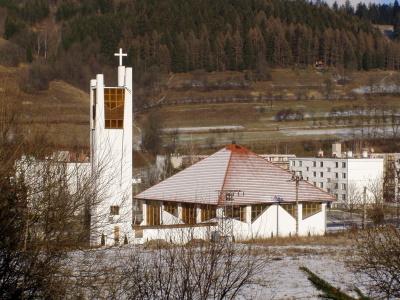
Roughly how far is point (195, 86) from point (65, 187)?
119 metres

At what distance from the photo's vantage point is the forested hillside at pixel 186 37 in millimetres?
143375

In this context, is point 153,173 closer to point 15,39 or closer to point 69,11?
point 15,39

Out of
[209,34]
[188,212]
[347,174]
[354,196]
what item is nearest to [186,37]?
[209,34]

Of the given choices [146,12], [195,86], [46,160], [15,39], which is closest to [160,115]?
[195,86]

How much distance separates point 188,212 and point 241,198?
2648mm

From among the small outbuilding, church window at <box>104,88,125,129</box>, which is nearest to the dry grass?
the small outbuilding

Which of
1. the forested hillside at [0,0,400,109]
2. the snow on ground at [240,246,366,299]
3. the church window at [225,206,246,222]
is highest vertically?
the forested hillside at [0,0,400,109]

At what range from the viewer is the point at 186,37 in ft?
500

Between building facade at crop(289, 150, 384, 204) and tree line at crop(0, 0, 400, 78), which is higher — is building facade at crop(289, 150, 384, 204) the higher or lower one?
the lower one

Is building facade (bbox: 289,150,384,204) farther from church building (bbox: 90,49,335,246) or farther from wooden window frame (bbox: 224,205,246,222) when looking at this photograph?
wooden window frame (bbox: 224,205,246,222)

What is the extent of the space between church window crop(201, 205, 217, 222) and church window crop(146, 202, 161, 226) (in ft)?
11.5

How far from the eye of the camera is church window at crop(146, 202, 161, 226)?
39000mm

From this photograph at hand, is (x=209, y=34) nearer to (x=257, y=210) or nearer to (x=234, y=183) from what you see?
(x=234, y=183)

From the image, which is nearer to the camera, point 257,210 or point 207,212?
point 207,212
